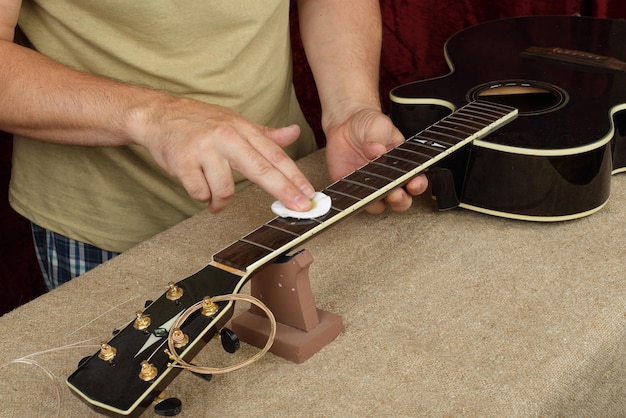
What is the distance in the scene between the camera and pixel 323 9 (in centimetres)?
125

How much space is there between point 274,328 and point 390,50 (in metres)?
1.16

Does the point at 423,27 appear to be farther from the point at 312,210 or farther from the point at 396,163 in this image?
the point at 312,210

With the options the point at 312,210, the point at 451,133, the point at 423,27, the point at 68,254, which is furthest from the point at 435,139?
the point at 423,27

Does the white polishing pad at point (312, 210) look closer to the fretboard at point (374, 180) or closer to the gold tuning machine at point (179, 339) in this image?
the fretboard at point (374, 180)

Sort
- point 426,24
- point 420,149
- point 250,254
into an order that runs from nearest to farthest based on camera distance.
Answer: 1. point 250,254
2. point 420,149
3. point 426,24

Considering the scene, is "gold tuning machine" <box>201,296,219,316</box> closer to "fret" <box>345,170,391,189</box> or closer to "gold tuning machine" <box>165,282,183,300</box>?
"gold tuning machine" <box>165,282,183,300</box>

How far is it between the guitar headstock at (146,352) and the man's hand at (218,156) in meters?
0.15

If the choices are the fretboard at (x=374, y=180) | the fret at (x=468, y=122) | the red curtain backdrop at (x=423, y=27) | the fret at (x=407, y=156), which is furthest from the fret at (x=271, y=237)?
the red curtain backdrop at (x=423, y=27)

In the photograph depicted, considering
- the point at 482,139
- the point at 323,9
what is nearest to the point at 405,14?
the point at 323,9

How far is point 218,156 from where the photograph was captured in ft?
2.73

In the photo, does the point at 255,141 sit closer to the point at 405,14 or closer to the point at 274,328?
the point at 274,328

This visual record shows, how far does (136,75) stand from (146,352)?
538mm

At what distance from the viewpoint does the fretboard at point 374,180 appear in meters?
0.73

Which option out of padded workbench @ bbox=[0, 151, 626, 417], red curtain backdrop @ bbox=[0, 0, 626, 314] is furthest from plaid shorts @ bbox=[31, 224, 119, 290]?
red curtain backdrop @ bbox=[0, 0, 626, 314]
